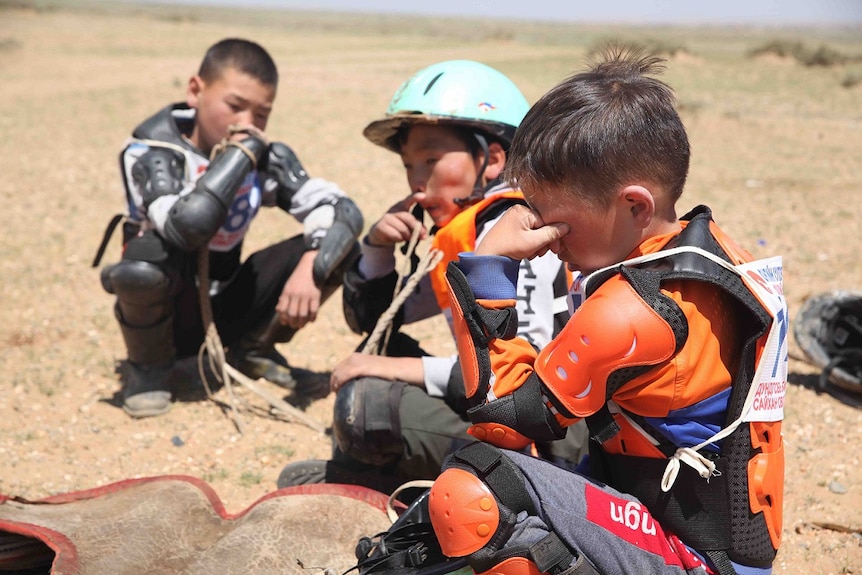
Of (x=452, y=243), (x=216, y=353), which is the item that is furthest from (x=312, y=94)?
(x=452, y=243)

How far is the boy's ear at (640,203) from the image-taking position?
6.78 feet

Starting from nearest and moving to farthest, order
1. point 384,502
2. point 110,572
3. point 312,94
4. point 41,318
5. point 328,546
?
point 110,572, point 328,546, point 384,502, point 41,318, point 312,94

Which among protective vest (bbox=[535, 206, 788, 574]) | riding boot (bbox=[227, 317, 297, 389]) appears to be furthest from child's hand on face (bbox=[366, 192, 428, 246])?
riding boot (bbox=[227, 317, 297, 389])

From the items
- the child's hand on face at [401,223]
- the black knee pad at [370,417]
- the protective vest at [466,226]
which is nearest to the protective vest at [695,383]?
the protective vest at [466,226]

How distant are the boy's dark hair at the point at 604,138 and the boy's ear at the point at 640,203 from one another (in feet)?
0.11

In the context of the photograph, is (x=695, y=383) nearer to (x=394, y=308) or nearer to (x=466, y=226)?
(x=466, y=226)

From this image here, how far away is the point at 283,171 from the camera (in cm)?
437

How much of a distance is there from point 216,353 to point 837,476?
2829 mm

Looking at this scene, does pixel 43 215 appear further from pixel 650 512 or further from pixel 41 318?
pixel 650 512

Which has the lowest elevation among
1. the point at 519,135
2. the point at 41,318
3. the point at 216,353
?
the point at 41,318

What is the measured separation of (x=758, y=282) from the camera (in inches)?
81.0

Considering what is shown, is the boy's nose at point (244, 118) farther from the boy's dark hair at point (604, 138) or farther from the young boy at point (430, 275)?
the boy's dark hair at point (604, 138)

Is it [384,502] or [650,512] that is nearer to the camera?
[650,512]

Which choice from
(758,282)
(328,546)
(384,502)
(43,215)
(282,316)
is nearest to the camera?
(758,282)
